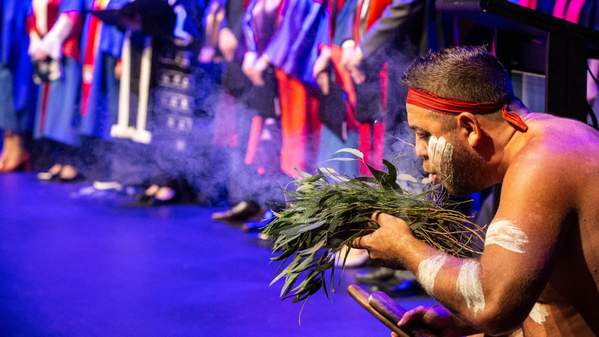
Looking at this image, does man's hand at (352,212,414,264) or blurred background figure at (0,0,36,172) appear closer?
man's hand at (352,212,414,264)

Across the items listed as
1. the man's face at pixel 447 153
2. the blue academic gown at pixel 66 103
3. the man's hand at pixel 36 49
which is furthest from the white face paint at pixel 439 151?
the man's hand at pixel 36 49

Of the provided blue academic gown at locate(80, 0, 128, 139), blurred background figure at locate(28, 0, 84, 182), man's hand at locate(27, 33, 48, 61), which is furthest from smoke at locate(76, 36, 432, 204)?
man's hand at locate(27, 33, 48, 61)

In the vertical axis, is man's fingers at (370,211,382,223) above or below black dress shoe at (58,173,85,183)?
above

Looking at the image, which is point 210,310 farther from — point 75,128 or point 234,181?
point 75,128

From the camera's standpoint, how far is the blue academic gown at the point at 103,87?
27.3ft

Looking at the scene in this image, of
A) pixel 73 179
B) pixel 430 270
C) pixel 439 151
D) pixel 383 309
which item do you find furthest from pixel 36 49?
pixel 430 270

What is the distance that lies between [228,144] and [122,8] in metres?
2.32

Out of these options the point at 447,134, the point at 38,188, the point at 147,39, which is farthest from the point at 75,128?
the point at 447,134

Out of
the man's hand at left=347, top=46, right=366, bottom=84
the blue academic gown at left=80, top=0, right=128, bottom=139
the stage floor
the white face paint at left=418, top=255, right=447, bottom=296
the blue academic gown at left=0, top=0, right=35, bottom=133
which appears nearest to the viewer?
the white face paint at left=418, top=255, right=447, bottom=296

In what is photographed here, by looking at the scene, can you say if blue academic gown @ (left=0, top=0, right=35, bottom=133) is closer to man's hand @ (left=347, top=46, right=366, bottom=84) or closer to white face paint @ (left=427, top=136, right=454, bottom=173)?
man's hand @ (left=347, top=46, right=366, bottom=84)

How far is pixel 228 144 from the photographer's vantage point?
668 cm

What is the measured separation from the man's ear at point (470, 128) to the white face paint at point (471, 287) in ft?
1.07

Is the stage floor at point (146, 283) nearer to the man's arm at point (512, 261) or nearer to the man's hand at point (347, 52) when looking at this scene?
the man's hand at point (347, 52)

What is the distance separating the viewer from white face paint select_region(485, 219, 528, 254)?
58.9 inches
